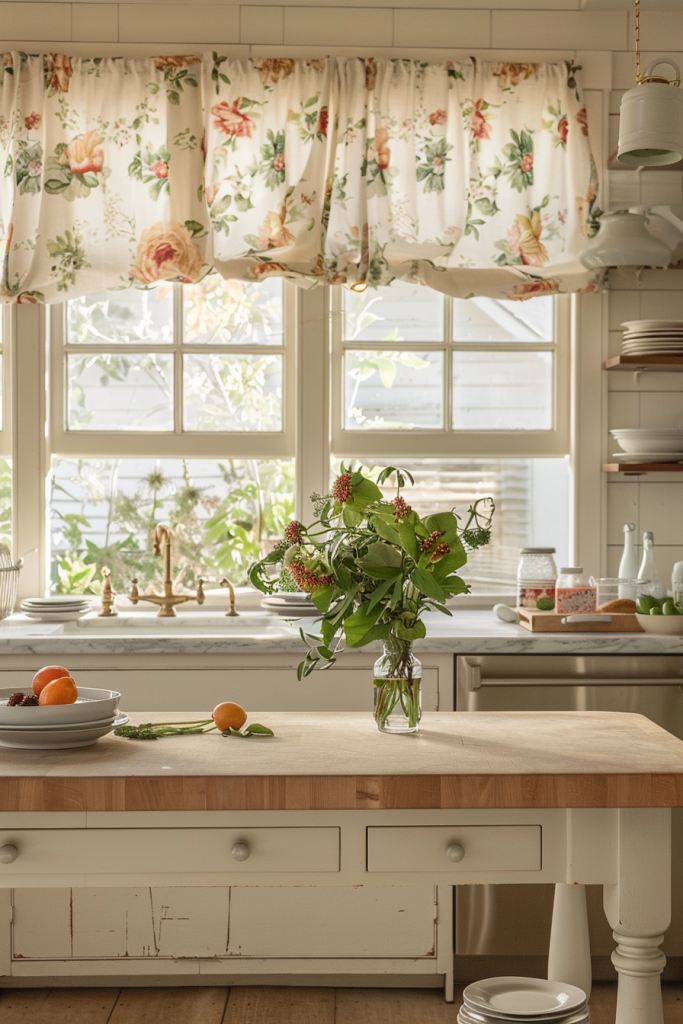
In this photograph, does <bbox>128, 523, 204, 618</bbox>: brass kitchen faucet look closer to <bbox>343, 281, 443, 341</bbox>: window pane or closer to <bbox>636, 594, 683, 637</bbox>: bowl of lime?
<bbox>343, 281, 443, 341</bbox>: window pane

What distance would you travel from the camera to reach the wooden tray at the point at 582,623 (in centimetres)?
313

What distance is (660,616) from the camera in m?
3.12

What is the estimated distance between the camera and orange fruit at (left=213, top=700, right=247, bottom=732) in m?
1.92

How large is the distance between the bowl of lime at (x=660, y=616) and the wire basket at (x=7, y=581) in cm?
204

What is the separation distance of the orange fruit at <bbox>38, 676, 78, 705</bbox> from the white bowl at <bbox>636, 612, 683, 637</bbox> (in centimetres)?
194

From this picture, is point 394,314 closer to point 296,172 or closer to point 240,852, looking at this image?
point 296,172

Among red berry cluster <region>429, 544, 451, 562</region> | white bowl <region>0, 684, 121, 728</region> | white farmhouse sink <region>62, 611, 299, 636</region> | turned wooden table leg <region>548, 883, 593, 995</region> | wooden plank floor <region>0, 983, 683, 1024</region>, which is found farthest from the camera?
white farmhouse sink <region>62, 611, 299, 636</region>

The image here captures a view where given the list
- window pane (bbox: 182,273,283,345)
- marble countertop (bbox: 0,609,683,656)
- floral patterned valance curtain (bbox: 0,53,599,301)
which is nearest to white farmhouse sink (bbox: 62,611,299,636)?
marble countertop (bbox: 0,609,683,656)

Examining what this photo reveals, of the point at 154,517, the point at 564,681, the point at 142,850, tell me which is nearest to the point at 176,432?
the point at 154,517

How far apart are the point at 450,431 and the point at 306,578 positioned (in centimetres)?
200

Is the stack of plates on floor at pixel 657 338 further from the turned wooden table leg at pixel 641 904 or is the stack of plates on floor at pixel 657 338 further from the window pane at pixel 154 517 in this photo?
the turned wooden table leg at pixel 641 904

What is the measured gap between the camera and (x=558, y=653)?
3033 mm

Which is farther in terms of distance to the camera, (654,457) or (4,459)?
(4,459)

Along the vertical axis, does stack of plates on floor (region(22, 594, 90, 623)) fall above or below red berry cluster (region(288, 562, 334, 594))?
below
